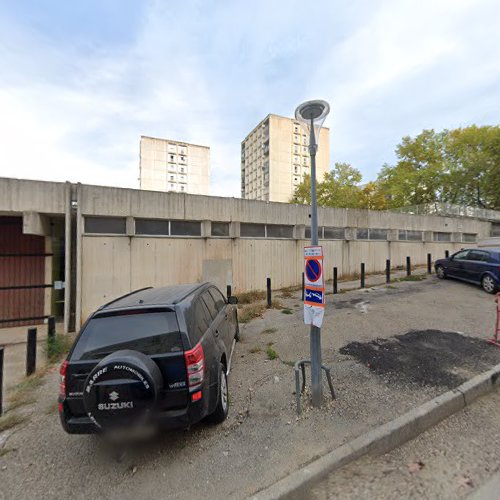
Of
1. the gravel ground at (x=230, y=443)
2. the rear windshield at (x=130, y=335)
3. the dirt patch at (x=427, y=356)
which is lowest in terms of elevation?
Answer: the gravel ground at (x=230, y=443)

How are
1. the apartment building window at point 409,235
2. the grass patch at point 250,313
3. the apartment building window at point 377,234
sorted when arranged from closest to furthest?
the grass patch at point 250,313
the apartment building window at point 377,234
the apartment building window at point 409,235

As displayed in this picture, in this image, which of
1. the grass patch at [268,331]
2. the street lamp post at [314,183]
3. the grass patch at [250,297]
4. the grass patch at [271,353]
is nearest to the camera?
the street lamp post at [314,183]

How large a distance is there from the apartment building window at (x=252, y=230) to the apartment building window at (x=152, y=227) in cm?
297

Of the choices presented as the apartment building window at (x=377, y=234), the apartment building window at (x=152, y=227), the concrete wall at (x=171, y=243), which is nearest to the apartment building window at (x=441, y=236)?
the apartment building window at (x=377, y=234)

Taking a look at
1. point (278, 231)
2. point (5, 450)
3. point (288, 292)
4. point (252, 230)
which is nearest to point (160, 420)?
Result: point (5, 450)

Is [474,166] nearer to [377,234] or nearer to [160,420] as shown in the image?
[377,234]

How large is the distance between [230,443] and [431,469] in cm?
191

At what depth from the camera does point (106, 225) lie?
8.01m

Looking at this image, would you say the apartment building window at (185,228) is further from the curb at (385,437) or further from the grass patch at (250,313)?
the curb at (385,437)

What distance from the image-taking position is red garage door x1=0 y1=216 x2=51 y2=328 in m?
7.79

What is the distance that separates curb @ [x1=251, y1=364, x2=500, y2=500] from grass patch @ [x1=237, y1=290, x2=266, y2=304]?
20.9ft

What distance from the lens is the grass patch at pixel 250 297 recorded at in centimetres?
917

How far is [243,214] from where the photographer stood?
1017cm

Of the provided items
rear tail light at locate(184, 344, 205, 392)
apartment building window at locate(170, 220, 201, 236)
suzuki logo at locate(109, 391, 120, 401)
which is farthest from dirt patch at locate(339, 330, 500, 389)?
apartment building window at locate(170, 220, 201, 236)
